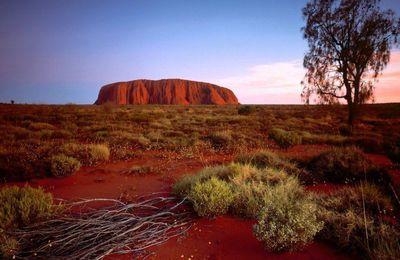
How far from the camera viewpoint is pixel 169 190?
5984mm

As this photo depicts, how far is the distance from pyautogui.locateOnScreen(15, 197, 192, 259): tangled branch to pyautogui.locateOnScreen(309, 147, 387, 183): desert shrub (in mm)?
4436

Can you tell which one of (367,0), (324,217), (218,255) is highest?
(367,0)

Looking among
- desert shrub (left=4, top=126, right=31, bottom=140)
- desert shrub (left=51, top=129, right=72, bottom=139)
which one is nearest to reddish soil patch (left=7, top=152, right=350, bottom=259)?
desert shrub (left=51, top=129, right=72, bottom=139)

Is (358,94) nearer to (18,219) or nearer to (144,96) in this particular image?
(18,219)

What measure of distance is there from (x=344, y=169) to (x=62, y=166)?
25.0ft

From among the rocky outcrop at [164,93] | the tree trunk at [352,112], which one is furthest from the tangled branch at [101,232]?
the rocky outcrop at [164,93]

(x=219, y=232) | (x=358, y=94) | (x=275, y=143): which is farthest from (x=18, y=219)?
(x=358, y=94)

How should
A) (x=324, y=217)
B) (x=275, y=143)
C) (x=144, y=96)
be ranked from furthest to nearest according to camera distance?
(x=144, y=96)
(x=275, y=143)
(x=324, y=217)

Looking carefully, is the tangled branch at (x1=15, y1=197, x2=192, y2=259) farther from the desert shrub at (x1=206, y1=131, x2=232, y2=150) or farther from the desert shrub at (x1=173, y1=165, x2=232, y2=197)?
the desert shrub at (x1=206, y1=131, x2=232, y2=150)

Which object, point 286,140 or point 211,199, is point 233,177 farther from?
point 286,140

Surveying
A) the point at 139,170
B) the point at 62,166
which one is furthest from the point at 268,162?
the point at 62,166

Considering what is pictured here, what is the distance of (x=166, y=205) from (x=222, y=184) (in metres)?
1.15

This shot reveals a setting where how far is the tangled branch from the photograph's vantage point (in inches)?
132

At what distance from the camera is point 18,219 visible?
403 centimetres
